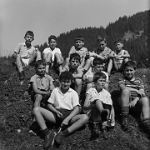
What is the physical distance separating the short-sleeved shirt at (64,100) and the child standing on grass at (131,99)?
1.15 m

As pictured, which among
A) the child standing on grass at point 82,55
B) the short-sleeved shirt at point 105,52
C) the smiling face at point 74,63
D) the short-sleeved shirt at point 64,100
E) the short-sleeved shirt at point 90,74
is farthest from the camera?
the short-sleeved shirt at point 105,52

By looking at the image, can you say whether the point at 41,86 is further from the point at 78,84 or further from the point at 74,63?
the point at 74,63

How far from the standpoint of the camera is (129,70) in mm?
5945

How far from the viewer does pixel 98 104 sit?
5.11 meters

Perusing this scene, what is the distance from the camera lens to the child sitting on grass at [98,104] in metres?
5.11

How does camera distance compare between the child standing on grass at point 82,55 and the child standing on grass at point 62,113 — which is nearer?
the child standing on grass at point 62,113

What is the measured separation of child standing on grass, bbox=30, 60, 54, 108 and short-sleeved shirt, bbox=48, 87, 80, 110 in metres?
0.51

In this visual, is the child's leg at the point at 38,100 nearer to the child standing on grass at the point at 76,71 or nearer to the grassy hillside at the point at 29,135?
the grassy hillside at the point at 29,135

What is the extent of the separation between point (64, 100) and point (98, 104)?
31.2 inches

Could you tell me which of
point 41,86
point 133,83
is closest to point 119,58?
point 133,83

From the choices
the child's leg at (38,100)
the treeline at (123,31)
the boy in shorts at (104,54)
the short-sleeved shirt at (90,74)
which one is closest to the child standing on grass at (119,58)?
the boy in shorts at (104,54)

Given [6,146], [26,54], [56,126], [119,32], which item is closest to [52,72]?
[26,54]

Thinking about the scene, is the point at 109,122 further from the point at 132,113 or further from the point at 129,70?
the point at 129,70

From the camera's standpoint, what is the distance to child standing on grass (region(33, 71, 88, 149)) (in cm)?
491
